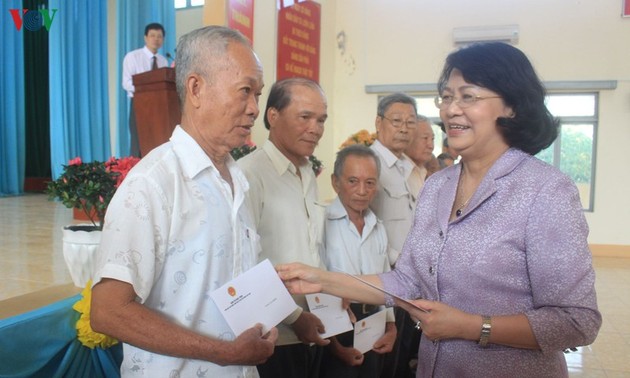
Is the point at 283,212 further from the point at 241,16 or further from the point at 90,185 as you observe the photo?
the point at 241,16

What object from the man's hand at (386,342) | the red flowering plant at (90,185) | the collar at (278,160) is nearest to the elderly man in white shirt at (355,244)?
the man's hand at (386,342)

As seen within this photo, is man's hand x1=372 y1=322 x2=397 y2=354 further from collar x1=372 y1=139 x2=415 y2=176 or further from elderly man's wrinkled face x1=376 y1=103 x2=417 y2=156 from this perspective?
elderly man's wrinkled face x1=376 y1=103 x2=417 y2=156

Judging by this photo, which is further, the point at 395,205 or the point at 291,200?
the point at 395,205

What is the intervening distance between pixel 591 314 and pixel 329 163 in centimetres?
767

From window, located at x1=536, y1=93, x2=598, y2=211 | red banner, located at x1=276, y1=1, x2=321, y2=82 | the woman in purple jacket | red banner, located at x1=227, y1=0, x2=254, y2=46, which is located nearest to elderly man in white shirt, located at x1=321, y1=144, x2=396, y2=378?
the woman in purple jacket

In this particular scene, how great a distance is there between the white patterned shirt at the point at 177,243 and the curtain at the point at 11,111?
7.98 metres

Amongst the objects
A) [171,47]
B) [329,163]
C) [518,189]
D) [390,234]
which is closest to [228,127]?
[518,189]

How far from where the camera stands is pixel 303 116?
205 centimetres

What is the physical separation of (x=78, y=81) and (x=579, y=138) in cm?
827

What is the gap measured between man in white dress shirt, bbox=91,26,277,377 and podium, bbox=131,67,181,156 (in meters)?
1.40

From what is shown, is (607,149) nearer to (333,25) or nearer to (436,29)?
(436,29)

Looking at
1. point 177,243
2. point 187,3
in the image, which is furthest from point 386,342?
point 187,3

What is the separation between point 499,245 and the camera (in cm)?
119

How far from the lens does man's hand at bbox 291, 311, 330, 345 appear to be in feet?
5.89
